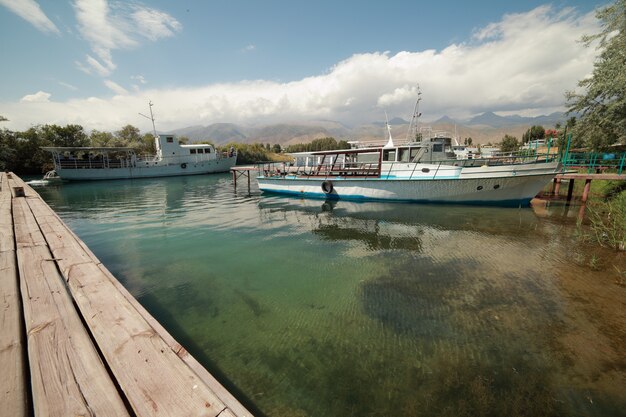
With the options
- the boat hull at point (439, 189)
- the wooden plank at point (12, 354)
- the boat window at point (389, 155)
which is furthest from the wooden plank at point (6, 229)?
the boat window at point (389, 155)

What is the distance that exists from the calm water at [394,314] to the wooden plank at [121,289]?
66.4 inches

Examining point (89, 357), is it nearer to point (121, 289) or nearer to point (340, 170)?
point (121, 289)

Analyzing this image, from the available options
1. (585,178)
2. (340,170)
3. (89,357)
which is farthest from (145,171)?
(585,178)

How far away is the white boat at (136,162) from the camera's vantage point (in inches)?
1296

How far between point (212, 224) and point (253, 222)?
68.4 inches

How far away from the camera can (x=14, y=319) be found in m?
2.30

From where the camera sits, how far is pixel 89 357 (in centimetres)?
189

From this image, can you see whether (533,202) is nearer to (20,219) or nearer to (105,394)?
(105,394)

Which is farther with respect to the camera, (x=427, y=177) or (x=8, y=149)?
(x=8, y=149)

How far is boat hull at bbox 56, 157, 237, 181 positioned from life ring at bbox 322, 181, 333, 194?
2913 centimetres

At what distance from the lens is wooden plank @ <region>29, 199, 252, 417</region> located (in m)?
1.58

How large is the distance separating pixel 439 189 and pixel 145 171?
37.3 metres

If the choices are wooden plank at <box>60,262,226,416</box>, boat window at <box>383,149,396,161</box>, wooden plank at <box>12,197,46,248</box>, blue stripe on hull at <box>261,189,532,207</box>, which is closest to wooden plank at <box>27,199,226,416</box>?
wooden plank at <box>60,262,226,416</box>

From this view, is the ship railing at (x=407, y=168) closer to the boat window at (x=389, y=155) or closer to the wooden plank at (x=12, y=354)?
the boat window at (x=389, y=155)
